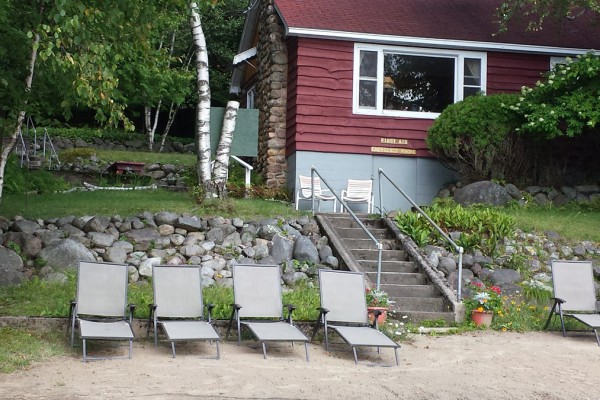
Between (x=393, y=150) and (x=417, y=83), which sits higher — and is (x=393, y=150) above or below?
below

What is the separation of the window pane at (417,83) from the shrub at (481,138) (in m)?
1.07

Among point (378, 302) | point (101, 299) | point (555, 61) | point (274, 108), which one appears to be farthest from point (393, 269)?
point (555, 61)

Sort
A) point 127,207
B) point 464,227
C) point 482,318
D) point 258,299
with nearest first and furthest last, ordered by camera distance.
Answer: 1. point 258,299
2. point 482,318
3. point 464,227
4. point 127,207

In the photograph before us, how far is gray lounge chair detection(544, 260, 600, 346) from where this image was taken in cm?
1091

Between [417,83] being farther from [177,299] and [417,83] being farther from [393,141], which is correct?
[177,299]

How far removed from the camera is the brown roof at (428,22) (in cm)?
1711

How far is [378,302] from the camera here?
34.3 feet

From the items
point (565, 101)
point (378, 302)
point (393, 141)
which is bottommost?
point (378, 302)

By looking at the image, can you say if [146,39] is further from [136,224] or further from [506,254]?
[506,254]

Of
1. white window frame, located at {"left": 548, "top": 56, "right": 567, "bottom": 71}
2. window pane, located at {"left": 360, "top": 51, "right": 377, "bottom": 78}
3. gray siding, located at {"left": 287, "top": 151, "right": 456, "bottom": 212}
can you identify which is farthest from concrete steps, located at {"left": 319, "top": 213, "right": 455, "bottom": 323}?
white window frame, located at {"left": 548, "top": 56, "right": 567, "bottom": 71}

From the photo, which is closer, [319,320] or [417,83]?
[319,320]

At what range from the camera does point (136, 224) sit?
12758 mm

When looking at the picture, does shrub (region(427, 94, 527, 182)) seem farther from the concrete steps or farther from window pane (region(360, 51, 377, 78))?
the concrete steps

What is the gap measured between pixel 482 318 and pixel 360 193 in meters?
5.67
